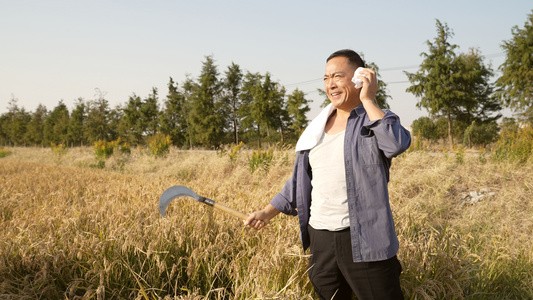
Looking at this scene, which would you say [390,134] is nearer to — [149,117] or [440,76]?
[440,76]

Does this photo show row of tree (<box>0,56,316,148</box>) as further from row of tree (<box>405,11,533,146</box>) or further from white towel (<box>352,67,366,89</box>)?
white towel (<box>352,67,366,89</box>)

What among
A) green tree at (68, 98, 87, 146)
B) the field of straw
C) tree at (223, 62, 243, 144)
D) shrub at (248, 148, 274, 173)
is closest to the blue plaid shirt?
the field of straw

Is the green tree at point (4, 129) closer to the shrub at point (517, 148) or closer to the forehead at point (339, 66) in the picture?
the shrub at point (517, 148)

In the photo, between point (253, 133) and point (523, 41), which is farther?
point (253, 133)

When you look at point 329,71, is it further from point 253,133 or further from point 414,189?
point 253,133

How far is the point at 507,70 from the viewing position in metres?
18.9

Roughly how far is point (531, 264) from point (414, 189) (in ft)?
9.93

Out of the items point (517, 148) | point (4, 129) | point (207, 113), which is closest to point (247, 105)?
point (207, 113)

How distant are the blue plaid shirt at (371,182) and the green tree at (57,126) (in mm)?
35473

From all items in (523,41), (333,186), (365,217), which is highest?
(523,41)

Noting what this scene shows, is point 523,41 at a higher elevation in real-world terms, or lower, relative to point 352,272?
higher

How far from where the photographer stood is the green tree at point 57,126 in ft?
107

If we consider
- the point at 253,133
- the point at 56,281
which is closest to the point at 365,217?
the point at 56,281

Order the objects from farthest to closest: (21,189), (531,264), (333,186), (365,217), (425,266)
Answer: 1. (21,189)
2. (531,264)
3. (425,266)
4. (333,186)
5. (365,217)
